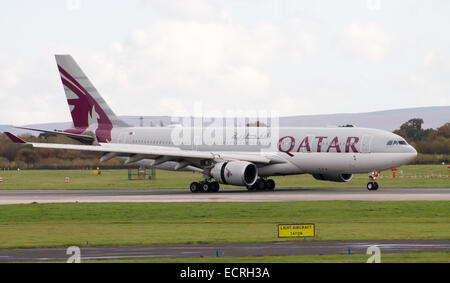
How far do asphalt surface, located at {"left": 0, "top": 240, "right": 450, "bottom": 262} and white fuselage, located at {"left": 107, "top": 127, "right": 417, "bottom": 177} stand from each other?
29029 millimetres

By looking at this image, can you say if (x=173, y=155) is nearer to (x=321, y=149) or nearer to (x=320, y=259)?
(x=321, y=149)

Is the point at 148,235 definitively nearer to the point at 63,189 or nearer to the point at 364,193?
the point at 364,193

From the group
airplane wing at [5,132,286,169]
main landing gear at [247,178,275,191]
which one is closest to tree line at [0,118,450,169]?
airplane wing at [5,132,286,169]

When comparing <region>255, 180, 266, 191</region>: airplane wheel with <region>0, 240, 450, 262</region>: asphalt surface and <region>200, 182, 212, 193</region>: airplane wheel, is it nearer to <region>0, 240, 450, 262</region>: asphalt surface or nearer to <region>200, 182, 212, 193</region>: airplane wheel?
<region>200, 182, 212, 193</region>: airplane wheel

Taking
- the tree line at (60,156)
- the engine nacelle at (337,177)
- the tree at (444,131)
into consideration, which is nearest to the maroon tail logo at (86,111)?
the engine nacelle at (337,177)

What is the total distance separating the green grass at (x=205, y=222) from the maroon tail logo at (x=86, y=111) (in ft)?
82.2

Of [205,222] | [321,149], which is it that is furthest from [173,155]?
[205,222]

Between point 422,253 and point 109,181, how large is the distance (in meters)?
56.0

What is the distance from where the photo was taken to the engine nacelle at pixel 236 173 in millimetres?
57906

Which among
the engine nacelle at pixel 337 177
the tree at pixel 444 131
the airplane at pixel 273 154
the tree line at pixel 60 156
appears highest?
the tree at pixel 444 131

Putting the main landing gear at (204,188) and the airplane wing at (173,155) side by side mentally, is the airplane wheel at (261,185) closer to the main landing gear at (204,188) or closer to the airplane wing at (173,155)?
the airplane wing at (173,155)

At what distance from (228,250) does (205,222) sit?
10949mm

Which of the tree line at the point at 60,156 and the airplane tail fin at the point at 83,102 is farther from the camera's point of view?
the tree line at the point at 60,156

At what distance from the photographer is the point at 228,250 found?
2659 centimetres
